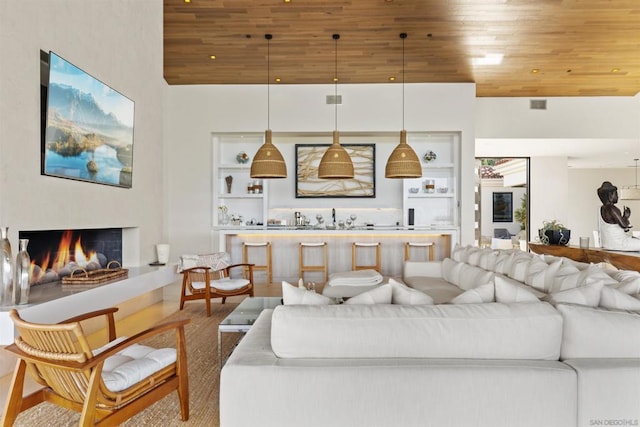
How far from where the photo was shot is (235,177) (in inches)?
320

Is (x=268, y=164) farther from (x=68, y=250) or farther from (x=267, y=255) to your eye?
(x=267, y=255)

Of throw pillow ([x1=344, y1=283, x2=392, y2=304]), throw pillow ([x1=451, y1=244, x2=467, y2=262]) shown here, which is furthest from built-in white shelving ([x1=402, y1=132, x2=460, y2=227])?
throw pillow ([x1=344, y1=283, x2=392, y2=304])

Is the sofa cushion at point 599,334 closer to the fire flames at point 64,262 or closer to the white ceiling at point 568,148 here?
the fire flames at point 64,262

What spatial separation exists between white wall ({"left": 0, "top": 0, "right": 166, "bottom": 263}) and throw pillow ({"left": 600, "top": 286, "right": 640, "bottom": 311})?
4020 mm

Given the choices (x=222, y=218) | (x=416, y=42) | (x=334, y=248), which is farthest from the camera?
(x=222, y=218)

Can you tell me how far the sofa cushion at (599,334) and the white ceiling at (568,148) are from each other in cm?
677

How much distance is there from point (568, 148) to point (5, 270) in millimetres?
9964

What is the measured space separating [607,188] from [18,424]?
576 centimetres

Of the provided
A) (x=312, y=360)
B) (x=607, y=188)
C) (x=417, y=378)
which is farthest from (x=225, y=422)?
(x=607, y=188)

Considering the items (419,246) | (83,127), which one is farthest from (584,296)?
(419,246)

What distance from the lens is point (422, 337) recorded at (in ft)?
6.44

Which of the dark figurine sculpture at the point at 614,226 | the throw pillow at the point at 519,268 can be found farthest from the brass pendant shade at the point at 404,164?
the dark figurine sculpture at the point at 614,226

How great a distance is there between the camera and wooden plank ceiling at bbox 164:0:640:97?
539cm

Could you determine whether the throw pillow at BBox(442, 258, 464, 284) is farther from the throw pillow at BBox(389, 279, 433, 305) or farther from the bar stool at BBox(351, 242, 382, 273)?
the throw pillow at BBox(389, 279, 433, 305)
